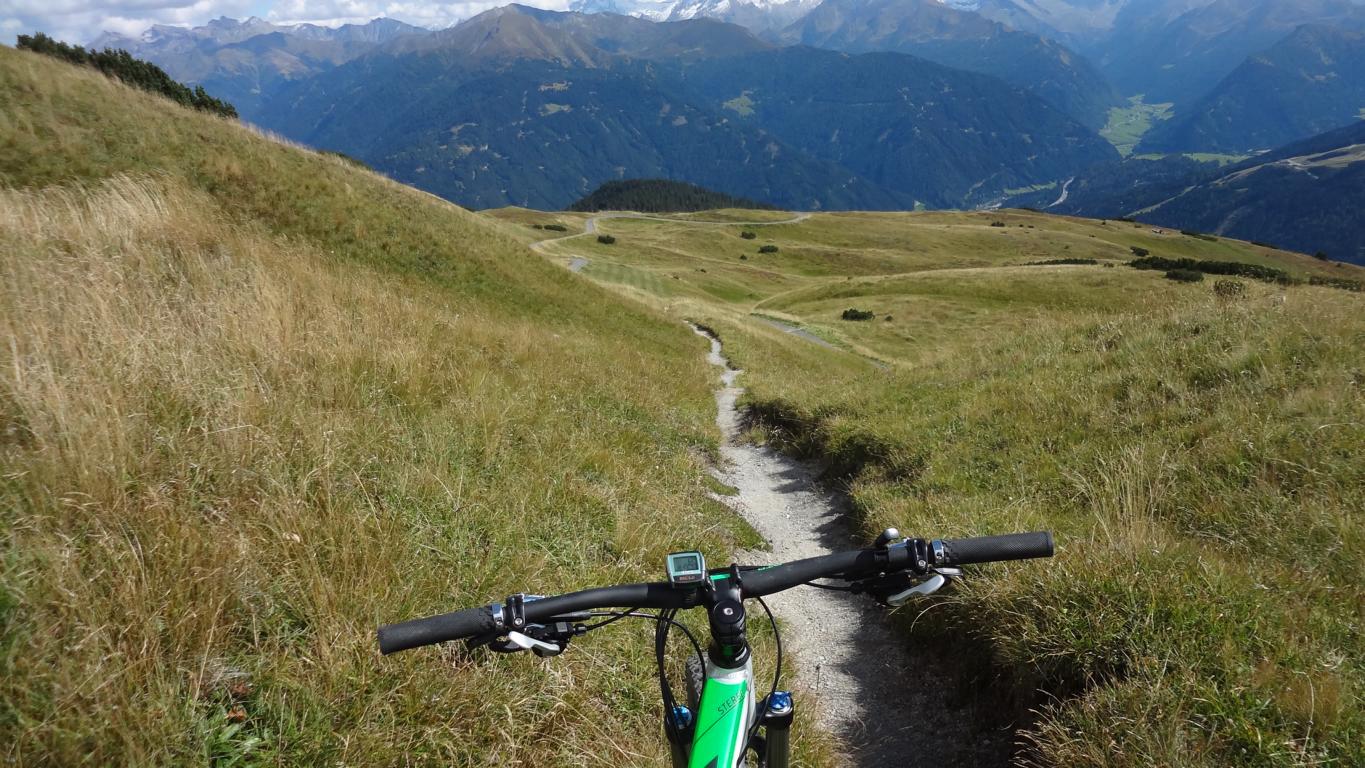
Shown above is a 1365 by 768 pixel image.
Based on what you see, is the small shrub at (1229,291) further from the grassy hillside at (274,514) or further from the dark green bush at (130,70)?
the dark green bush at (130,70)

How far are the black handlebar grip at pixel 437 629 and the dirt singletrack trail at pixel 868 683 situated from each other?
295 cm

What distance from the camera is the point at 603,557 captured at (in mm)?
5613

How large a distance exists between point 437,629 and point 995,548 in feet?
7.25

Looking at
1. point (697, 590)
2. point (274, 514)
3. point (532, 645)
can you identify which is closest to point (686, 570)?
point (697, 590)

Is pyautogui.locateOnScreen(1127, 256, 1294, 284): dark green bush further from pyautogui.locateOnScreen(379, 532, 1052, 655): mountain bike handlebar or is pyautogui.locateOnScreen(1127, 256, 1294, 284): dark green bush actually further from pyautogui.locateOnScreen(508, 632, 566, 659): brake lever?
pyautogui.locateOnScreen(508, 632, 566, 659): brake lever

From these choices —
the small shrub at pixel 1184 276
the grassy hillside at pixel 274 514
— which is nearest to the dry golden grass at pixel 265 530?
the grassy hillside at pixel 274 514

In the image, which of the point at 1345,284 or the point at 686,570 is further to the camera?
the point at 1345,284

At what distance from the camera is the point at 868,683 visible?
17.8 ft

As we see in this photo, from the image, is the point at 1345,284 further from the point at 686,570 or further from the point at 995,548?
the point at 686,570

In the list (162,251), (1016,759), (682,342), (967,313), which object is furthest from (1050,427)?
(967,313)

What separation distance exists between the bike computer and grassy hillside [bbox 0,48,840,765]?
1.82 meters

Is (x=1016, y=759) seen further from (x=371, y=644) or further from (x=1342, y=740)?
(x=371, y=644)

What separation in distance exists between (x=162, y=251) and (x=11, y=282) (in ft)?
10.5

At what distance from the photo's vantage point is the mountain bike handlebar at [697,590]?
216cm
